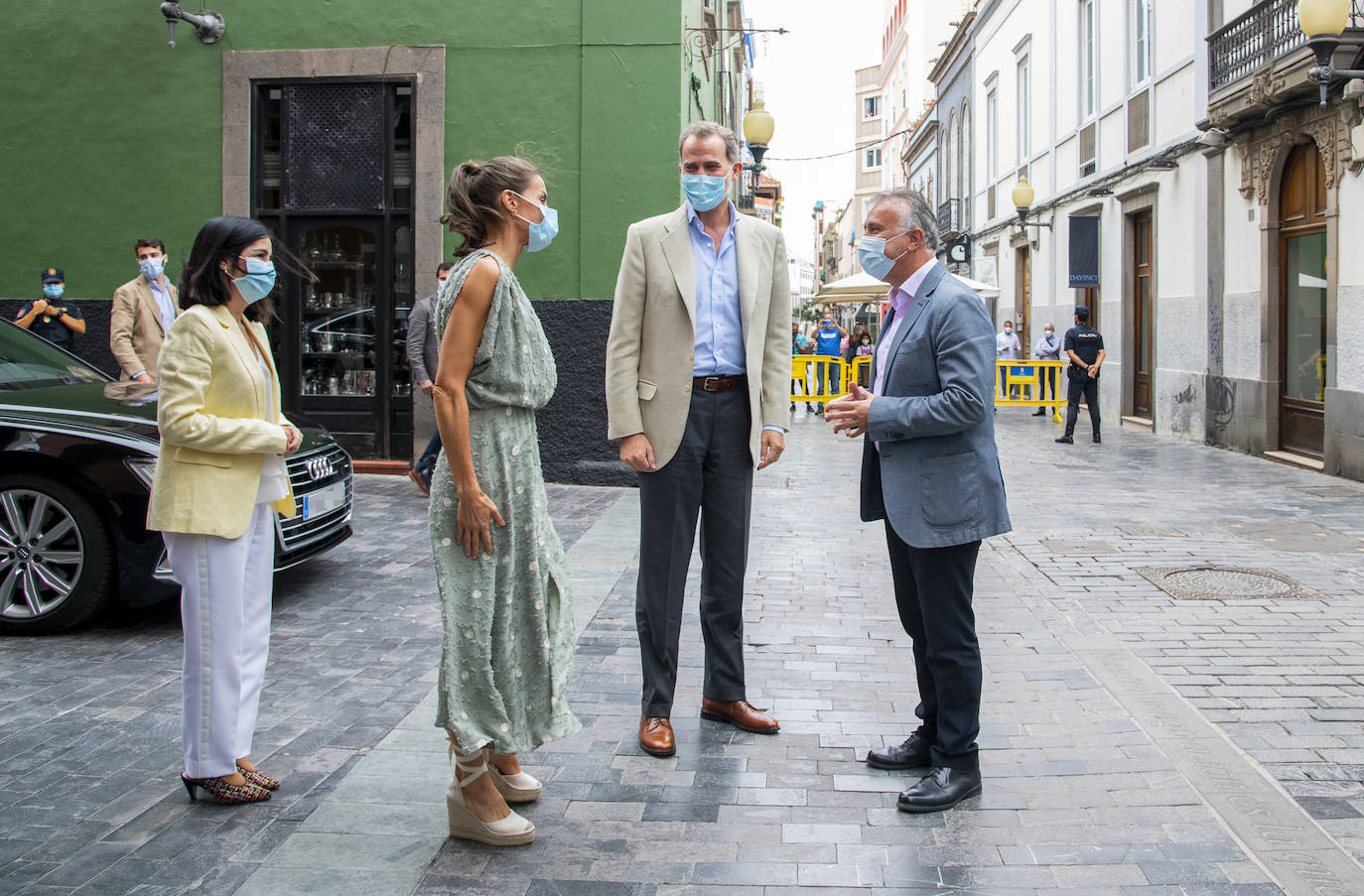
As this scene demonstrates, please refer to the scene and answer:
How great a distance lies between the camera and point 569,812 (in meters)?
3.55

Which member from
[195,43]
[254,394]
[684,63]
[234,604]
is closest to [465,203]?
[254,394]

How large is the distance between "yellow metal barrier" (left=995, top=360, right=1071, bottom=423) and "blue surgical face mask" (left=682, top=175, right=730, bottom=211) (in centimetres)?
1709

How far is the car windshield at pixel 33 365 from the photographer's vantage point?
636 cm

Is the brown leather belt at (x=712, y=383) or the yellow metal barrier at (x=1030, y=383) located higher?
the yellow metal barrier at (x=1030, y=383)

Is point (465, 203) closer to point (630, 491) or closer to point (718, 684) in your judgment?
point (718, 684)

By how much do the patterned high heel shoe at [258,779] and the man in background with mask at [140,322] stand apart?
5.98 meters

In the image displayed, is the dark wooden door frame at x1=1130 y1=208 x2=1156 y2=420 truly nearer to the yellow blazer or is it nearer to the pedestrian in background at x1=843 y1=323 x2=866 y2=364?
the pedestrian in background at x1=843 y1=323 x2=866 y2=364

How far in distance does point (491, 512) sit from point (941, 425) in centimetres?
135

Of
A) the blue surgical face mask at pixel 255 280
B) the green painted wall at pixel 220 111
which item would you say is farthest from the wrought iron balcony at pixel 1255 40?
the blue surgical face mask at pixel 255 280

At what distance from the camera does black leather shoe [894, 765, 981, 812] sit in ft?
11.7

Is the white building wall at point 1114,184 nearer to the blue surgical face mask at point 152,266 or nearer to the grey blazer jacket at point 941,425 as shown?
the blue surgical face mask at point 152,266

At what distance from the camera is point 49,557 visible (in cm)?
569

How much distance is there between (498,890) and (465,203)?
184cm

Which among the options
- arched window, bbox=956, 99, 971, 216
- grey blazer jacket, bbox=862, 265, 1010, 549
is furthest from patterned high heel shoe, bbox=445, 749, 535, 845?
arched window, bbox=956, 99, 971, 216
